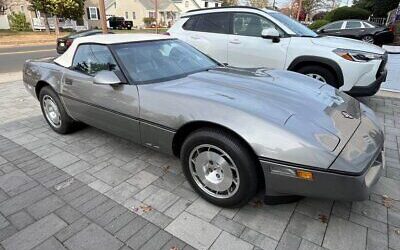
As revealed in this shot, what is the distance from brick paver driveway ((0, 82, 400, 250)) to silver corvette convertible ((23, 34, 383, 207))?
0.27 metres

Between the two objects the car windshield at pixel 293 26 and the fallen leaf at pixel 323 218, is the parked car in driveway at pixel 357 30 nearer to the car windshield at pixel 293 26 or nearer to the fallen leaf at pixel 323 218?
the car windshield at pixel 293 26

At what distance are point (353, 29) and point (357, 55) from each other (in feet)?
34.8

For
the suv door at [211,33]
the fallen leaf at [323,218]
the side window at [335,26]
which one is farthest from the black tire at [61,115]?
the side window at [335,26]

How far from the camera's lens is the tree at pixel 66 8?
2630 cm

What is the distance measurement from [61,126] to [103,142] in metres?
0.73

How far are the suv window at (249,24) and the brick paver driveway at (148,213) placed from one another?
306 centimetres

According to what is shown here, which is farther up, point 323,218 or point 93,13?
point 93,13

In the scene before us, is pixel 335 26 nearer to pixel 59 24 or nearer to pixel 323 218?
pixel 323 218

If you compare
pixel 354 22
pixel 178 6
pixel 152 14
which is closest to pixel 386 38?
pixel 354 22

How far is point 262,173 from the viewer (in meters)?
2.32

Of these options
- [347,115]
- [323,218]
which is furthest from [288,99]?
[323,218]

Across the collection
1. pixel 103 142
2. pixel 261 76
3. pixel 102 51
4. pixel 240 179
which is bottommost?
pixel 103 142

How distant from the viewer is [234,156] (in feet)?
7.56

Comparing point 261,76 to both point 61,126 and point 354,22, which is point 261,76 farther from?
point 354,22
